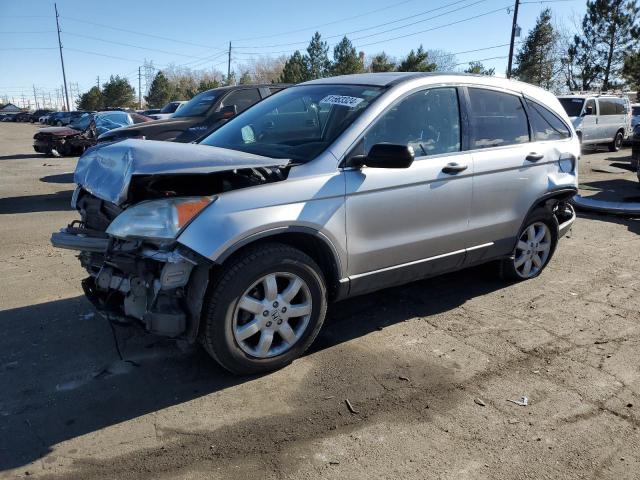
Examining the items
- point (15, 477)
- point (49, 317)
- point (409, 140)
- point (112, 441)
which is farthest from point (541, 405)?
point (49, 317)

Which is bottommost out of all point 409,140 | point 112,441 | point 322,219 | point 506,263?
point 112,441

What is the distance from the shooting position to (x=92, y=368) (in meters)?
3.64

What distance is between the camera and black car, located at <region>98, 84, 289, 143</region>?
376 inches

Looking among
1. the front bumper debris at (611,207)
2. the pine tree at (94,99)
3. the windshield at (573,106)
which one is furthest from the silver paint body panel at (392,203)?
the pine tree at (94,99)

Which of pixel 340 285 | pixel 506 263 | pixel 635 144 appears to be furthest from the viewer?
pixel 635 144

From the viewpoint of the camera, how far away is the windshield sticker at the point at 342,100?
13.2ft

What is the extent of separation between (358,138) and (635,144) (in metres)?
9.63

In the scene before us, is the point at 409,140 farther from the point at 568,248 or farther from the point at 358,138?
the point at 568,248

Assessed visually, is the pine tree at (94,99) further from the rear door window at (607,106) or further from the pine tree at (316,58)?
the rear door window at (607,106)

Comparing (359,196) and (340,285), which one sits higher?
(359,196)

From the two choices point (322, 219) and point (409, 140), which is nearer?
point (322, 219)

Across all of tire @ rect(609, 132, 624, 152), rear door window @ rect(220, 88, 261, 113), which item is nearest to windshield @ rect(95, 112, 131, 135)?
rear door window @ rect(220, 88, 261, 113)

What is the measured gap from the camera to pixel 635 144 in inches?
435

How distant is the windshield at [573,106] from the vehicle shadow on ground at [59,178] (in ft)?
50.2
